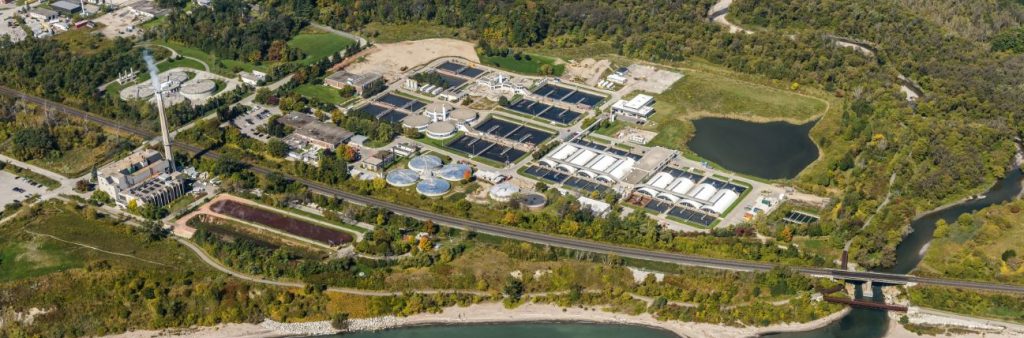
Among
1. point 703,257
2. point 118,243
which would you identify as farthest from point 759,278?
point 118,243

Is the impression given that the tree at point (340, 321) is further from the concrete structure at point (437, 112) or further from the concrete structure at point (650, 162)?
the concrete structure at point (437, 112)

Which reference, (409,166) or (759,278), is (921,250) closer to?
(759,278)

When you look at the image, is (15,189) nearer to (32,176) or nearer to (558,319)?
(32,176)

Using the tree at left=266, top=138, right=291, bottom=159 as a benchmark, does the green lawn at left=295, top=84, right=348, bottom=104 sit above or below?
below

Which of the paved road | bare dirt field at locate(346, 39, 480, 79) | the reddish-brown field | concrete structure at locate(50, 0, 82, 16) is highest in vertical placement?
concrete structure at locate(50, 0, 82, 16)

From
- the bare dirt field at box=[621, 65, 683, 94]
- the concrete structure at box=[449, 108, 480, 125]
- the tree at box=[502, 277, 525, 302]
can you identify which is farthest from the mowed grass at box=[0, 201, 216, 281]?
the bare dirt field at box=[621, 65, 683, 94]

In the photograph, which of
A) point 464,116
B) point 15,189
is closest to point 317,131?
point 464,116

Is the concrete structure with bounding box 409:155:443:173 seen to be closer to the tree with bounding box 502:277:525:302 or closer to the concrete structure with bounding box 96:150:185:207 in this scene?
the tree with bounding box 502:277:525:302
